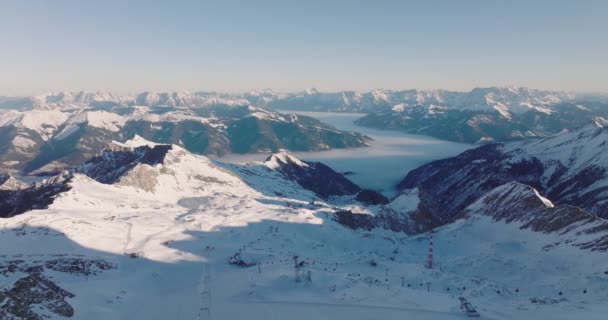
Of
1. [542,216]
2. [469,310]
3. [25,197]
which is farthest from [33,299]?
[25,197]

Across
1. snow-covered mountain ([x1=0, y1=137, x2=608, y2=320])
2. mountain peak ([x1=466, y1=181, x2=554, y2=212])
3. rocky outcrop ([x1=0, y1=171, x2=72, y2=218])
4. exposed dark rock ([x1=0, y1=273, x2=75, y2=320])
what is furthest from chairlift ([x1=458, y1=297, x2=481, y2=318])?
rocky outcrop ([x1=0, y1=171, x2=72, y2=218])

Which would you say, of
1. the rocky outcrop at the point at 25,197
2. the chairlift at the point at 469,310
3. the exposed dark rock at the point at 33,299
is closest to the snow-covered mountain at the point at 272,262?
the exposed dark rock at the point at 33,299

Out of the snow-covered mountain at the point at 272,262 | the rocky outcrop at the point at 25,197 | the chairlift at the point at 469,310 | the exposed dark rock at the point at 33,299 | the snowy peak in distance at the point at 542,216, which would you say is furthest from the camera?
the rocky outcrop at the point at 25,197

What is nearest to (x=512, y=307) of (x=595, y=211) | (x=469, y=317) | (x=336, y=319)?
(x=469, y=317)

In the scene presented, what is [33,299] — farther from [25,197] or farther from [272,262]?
[25,197]

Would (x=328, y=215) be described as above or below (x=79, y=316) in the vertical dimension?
below

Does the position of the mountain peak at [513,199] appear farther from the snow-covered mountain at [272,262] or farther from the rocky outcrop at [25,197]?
the rocky outcrop at [25,197]

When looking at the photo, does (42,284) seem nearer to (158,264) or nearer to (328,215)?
(158,264)
